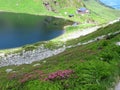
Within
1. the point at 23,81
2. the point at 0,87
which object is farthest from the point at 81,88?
the point at 0,87

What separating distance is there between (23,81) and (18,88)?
88 cm

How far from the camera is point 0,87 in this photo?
32562 millimetres

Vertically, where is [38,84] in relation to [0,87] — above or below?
above

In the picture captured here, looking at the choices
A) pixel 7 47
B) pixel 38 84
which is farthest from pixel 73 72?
pixel 7 47

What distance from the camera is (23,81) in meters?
29.0

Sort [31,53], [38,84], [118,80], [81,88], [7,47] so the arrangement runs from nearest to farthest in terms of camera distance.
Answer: [81,88], [38,84], [118,80], [31,53], [7,47]

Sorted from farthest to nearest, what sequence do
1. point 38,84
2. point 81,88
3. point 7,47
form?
point 7,47 → point 38,84 → point 81,88

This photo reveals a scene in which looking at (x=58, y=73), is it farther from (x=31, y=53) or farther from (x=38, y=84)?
(x=31, y=53)

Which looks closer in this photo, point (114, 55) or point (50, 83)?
point (50, 83)

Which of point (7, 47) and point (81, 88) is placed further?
point (7, 47)

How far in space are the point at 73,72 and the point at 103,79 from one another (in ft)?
9.36

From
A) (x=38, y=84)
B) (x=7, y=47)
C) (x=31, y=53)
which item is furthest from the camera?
(x=7, y=47)

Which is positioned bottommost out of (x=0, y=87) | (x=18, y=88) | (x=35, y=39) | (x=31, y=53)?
(x=35, y=39)

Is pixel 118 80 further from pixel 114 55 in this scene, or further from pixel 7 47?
pixel 7 47
